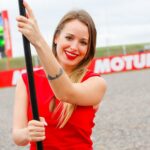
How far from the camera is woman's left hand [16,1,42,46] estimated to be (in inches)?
83.0

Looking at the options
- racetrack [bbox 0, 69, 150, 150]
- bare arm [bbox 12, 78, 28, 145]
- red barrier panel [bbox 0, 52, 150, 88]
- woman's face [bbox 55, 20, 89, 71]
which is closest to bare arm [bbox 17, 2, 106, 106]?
woman's face [bbox 55, 20, 89, 71]

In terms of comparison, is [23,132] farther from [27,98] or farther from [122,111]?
[122,111]

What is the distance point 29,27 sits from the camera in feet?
6.98

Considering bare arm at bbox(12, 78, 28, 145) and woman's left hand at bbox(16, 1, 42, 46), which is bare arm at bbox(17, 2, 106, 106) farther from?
bare arm at bbox(12, 78, 28, 145)

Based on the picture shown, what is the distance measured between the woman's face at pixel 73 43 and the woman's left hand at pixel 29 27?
498 millimetres

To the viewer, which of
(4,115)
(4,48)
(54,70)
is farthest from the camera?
(4,48)

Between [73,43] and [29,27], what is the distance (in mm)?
550

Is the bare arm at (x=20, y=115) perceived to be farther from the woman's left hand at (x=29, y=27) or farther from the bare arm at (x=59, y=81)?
the woman's left hand at (x=29, y=27)

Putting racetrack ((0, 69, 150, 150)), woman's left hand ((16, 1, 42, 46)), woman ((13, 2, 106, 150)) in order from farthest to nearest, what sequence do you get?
racetrack ((0, 69, 150, 150))
woman ((13, 2, 106, 150))
woman's left hand ((16, 1, 42, 46))

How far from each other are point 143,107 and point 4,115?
12.6 feet

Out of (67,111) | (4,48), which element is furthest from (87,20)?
(4,48)

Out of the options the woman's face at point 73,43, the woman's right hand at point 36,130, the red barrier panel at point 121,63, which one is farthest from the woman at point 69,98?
the red barrier panel at point 121,63

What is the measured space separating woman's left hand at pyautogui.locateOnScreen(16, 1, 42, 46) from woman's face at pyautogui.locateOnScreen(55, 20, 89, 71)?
50 cm

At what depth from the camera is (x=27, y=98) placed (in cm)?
270
